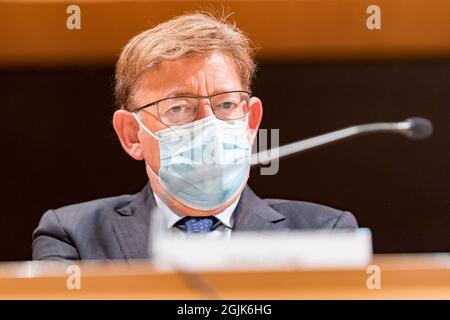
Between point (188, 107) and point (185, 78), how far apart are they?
9 centimetres

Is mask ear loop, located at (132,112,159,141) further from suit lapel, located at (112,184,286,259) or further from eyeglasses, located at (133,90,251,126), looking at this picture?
suit lapel, located at (112,184,286,259)

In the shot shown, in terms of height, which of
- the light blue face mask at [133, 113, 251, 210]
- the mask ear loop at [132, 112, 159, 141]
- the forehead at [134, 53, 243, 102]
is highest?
the forehead at [134, 53, 243, 102]

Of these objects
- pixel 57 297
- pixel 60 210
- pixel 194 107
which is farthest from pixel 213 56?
pixel 57 297

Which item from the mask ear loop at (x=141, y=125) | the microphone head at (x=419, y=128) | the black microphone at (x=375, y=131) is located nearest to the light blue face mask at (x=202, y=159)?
the mask ear loop at (x=141, y=125)

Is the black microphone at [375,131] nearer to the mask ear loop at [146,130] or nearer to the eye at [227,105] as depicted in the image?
the eye at [227,105]

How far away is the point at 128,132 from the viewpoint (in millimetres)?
2344

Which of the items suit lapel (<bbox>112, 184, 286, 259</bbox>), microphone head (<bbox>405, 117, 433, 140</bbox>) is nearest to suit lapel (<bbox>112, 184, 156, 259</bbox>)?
suit lapel (<bbox>112, 184, 286, 259</bbox>)

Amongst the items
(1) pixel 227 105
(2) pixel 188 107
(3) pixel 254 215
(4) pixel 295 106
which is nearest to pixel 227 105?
(1) pixel 227 105

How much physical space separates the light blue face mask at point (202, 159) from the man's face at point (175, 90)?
0.07ft

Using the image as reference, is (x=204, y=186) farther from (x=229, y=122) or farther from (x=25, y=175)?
(x=25, y=175)

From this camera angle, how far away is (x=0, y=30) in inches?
93.7

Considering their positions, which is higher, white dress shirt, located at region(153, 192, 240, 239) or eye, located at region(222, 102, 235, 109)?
eye, located at region(222, 102, 235, 109)

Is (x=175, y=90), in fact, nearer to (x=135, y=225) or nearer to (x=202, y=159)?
(x=202, y=159)

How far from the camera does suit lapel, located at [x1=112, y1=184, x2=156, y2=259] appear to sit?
2328 millimetres
